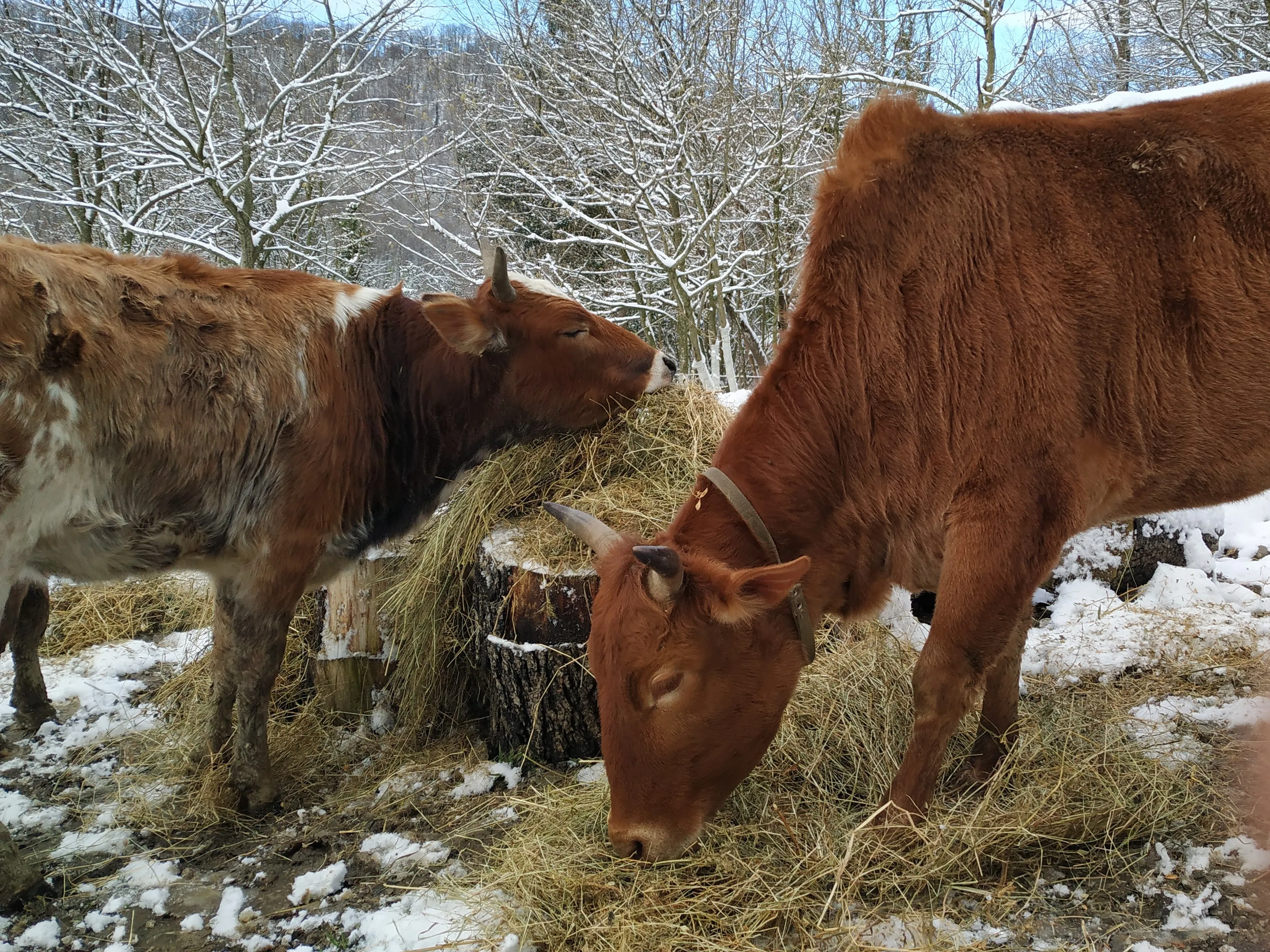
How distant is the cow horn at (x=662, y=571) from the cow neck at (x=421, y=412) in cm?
207

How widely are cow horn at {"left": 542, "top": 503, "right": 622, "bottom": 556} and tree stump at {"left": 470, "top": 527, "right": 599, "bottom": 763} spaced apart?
2.64ft

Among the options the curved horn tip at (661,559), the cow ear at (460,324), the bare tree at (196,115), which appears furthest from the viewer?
the bare tree at (196,115)

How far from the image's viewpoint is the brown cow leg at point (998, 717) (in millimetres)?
3324

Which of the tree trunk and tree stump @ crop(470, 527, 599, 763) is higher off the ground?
tree stump @ crop(470, 527, 599, 763)

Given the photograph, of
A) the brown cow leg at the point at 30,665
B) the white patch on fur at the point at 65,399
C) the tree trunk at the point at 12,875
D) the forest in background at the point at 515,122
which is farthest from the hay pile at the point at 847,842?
the forest in background at the point at 515,122

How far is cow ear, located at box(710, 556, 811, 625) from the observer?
7.79ft

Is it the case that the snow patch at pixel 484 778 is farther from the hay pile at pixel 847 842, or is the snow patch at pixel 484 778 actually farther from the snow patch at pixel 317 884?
the snow patch at pixel 317 884

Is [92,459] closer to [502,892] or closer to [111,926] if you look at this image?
[111,926]

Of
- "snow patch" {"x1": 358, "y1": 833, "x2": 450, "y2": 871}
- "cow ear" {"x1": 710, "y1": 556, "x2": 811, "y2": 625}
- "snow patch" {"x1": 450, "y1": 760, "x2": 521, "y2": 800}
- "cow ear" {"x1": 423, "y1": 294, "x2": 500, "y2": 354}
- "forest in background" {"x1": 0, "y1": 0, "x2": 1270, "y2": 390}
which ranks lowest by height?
"snow patch" {"x1": 358, "y1": 833, "x2": 450, "y2": 871}

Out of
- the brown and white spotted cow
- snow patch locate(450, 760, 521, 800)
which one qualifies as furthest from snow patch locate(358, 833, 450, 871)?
the brown and white spotted cow

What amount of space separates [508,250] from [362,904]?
43.8 feet

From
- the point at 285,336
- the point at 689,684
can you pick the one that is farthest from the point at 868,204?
the point at 285,336

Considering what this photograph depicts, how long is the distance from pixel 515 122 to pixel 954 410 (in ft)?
43.3

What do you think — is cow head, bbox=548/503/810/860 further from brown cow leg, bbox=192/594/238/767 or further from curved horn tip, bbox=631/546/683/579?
brown cow leg, bbox=192/594/238/767
